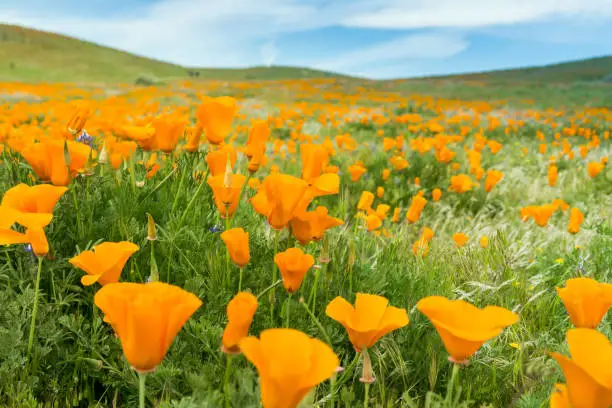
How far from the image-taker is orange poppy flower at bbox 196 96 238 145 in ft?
6.63

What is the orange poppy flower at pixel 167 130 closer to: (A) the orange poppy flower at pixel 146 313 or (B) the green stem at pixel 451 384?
(A) the orange poppy flower at pixel 146 313

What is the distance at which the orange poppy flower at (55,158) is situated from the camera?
5.99 ft

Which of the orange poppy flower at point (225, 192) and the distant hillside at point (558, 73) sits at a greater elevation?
the distant hillside at point (558, 73)

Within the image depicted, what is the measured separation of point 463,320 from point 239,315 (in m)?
0.47

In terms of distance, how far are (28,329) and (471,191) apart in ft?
14.8

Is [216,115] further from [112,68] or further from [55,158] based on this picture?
[112,68]

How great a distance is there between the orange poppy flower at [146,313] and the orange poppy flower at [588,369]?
2.22ft

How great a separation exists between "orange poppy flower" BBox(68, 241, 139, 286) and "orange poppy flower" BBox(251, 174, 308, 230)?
0.44 meters

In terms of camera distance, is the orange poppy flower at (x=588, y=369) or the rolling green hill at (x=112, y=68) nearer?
the orange poppy flower at (x=588, y=369)

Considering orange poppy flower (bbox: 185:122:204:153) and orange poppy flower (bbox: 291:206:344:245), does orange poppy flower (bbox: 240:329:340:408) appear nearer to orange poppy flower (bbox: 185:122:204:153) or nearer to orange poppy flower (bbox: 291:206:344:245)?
orange poppy flower (bbox: 291:206:344:245)

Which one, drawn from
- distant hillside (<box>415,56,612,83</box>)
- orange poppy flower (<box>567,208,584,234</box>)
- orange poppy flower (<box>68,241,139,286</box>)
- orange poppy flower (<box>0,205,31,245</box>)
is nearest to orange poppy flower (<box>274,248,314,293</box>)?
orange poppy flower (<box>68,241,139,286</box>)

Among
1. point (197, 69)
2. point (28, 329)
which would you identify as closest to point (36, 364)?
point (28, 329)

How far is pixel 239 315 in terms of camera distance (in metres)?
1.10

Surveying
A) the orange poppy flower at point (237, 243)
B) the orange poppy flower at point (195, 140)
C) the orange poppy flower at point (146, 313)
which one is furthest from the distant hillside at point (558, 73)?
the orange poppy flower at point (146, 313)
